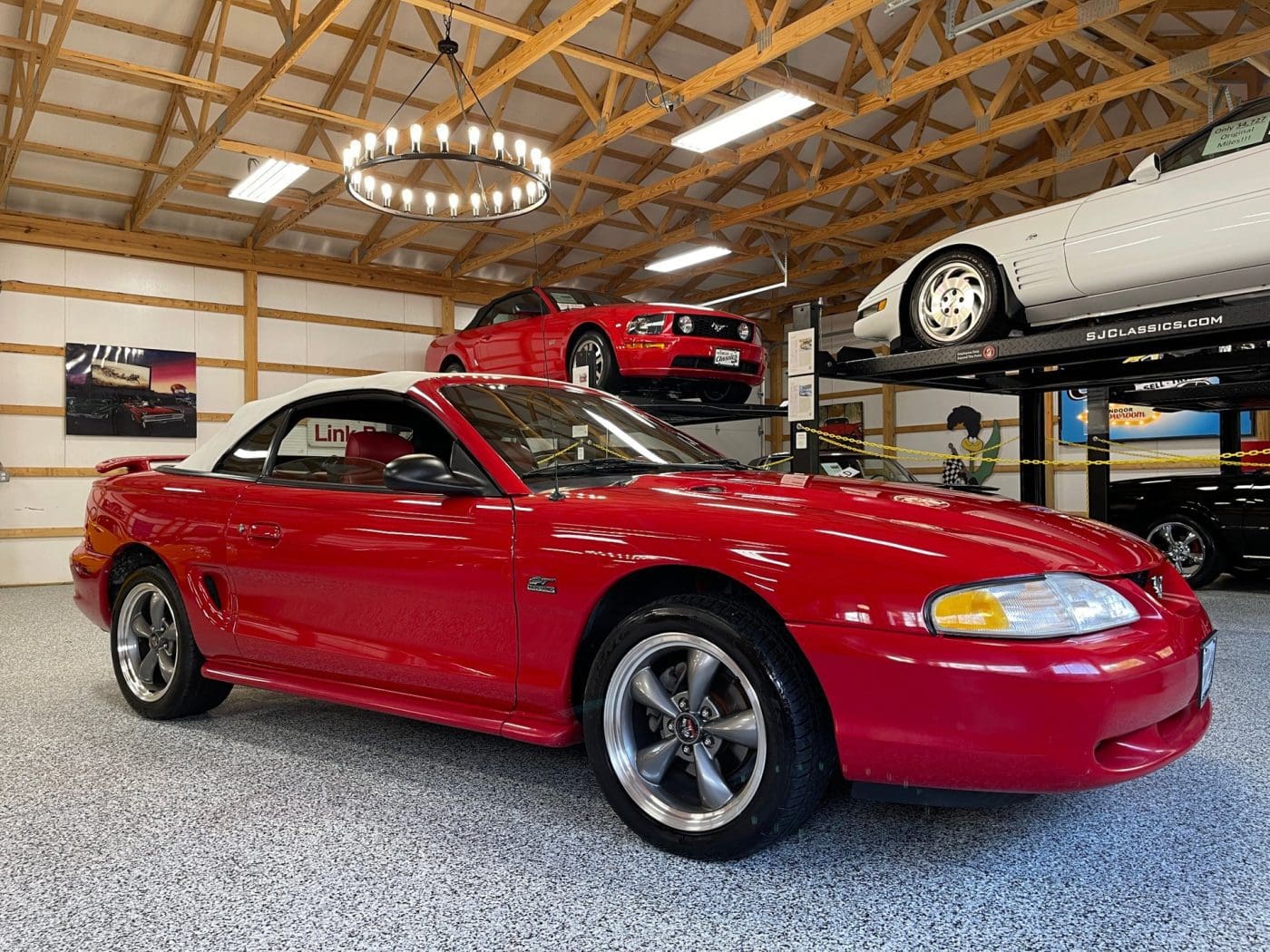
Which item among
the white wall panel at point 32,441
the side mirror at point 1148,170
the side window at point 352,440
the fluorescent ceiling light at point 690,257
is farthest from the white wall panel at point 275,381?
the side mirror at point 1148,170

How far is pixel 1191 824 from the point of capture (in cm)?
232

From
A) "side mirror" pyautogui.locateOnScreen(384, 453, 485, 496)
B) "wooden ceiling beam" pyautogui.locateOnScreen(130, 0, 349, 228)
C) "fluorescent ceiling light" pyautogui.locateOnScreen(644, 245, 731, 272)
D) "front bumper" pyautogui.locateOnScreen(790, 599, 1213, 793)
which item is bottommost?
"front bumper" pyautogui.locateOnScreen(790, 599, 1213, 793)

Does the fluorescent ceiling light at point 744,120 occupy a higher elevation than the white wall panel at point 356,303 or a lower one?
higher

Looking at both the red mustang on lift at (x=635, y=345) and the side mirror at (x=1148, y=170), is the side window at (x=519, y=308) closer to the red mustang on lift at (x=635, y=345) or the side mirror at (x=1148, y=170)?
the red mustang on lift at (x=635, y=345)

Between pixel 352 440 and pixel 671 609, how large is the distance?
159cm

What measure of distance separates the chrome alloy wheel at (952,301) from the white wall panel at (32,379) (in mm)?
10744

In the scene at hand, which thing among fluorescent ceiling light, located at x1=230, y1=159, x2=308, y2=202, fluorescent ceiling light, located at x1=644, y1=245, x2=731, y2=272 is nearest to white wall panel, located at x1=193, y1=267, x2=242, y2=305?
fluorescent ceiling light, located at x1=230, y1=159, x2=308, y2=202

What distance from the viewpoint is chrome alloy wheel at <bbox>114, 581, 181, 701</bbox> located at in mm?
3453

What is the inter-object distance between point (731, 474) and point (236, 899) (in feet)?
5.77

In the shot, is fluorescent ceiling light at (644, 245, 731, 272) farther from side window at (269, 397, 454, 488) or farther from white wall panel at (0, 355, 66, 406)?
side window at (269, 397, 454, 488)

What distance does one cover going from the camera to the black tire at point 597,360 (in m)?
7.67

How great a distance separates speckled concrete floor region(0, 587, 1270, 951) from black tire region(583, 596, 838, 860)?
82 millimetres

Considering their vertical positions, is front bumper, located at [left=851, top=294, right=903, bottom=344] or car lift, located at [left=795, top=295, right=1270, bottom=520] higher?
front bumper, located at [left=851, top=294, right=903, bottom=344]

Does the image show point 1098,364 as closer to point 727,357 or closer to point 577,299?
point 727,357
